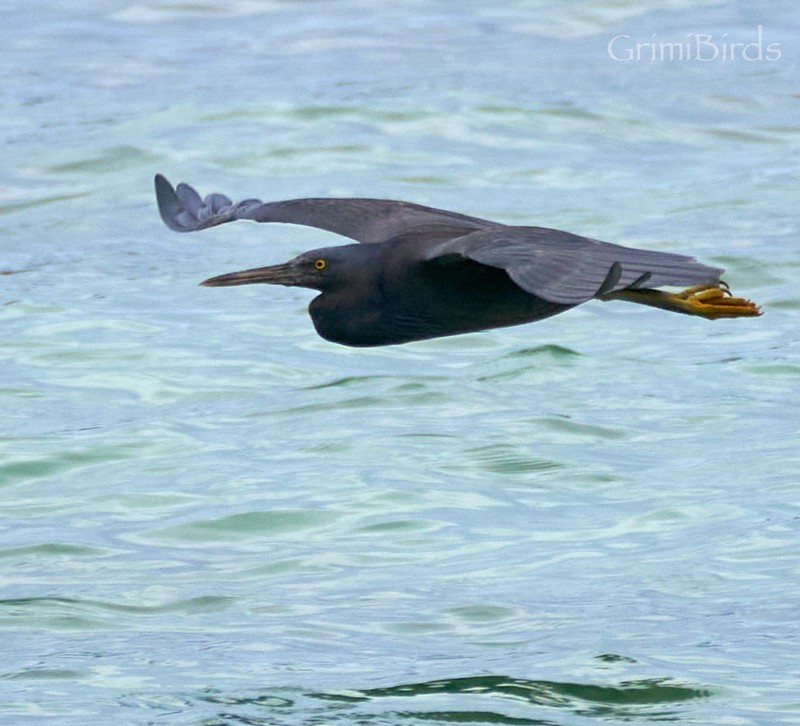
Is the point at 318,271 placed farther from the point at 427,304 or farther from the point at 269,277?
the point at 427,304

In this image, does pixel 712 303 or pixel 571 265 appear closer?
pixel 571 265

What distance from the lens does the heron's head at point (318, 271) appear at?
24.5 feet

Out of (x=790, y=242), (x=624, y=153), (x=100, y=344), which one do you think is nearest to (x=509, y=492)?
(x=100, y=344)

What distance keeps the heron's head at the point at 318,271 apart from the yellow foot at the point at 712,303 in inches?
53.3

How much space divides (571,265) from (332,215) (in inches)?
69.9

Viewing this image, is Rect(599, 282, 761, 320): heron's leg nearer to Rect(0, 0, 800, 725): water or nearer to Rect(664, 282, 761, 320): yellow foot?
Rect(664, 282, 761, 320): yellow foot

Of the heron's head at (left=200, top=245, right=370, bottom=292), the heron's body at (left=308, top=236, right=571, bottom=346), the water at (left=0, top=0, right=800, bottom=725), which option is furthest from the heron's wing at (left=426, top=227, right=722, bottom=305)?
the water at (left=0, top=0, right=800, bottom=725)

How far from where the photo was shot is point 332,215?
8.05 m

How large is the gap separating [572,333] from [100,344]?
3.04 m

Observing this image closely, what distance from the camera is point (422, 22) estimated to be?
789 inches

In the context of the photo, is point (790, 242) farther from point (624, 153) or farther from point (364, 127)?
point (364, 127)

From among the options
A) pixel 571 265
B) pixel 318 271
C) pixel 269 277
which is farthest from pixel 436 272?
pixel 571 265

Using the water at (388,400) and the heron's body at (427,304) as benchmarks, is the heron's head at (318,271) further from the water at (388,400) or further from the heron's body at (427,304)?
the water at (388,400)

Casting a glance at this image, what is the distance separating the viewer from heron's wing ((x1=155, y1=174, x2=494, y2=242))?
7.90m
